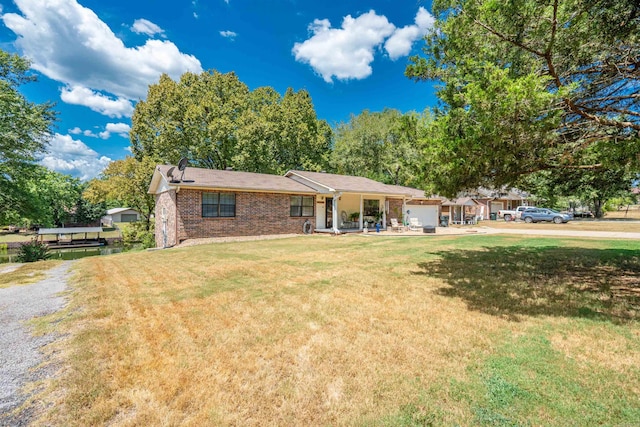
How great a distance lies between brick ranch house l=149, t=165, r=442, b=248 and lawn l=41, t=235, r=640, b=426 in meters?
8.10

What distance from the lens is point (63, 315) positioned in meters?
4.58

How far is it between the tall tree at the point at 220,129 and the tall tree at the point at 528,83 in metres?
23.0

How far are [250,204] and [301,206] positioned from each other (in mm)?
3558

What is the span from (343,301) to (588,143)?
5.57 m

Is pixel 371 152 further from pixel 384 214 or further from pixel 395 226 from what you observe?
pixel 395 226

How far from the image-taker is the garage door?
25.0 meters

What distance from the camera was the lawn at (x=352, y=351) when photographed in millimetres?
2457

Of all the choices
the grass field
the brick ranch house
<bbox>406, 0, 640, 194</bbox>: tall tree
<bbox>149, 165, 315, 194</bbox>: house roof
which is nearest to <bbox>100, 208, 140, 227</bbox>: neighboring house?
<bbox>149, 165, 315, 194</bbox>: house roof

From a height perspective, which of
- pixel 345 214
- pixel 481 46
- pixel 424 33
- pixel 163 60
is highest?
pixel 163 60

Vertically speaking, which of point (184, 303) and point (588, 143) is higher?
point (588, 143)

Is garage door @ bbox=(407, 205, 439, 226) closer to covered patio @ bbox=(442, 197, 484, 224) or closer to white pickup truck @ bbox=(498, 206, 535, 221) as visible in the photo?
covered patio @ bbox=(442, 197, 484, 224)

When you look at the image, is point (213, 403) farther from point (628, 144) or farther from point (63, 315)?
point (628, 144)

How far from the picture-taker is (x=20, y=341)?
369 cm

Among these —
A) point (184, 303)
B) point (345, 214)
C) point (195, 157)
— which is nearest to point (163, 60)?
point (195, 157)
